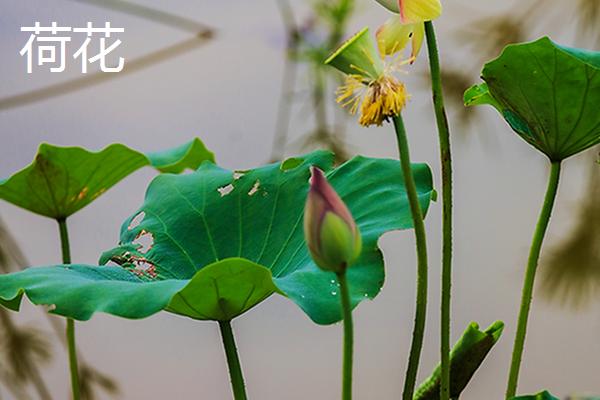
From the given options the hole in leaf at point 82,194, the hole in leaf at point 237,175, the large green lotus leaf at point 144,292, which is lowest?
the large green lotus leaf at point 144,292

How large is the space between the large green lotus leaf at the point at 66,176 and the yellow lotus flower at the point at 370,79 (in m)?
0.59

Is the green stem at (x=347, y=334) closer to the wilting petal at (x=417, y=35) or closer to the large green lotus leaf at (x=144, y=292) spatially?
the large green lotus leaf at (x=144, y=292)

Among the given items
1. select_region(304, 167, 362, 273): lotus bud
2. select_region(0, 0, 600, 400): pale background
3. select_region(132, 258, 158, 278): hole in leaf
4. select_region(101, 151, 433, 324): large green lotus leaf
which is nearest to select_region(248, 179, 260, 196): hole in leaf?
select_region(101, 151, 433, 324): large green lotus leaf

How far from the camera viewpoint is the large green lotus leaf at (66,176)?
1.22 metres

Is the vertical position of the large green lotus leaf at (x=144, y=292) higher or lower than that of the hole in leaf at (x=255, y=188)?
lower

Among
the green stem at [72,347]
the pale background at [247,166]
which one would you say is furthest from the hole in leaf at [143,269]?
the pale background at [247,166]

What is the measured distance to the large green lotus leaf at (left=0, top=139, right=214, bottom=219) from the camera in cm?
122

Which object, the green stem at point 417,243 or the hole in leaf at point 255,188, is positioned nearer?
the green stem at point 417,243

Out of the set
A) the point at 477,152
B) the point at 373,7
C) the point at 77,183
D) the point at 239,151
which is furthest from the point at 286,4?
the point at 77,183

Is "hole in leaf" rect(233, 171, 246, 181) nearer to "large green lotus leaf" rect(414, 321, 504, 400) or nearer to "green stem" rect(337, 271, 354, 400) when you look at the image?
"large green lotus leaf" rect(414, 321, 504, 400)

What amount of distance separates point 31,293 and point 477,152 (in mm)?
1722

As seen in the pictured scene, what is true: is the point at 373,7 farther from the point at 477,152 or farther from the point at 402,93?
the point at 402,93

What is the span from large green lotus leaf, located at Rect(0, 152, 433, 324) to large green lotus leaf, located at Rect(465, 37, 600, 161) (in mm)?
123

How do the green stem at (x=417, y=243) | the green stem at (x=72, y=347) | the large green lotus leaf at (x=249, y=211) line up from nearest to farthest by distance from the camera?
the green stem at (x=417, y=243) < the large green lotus leaf at (x=249, y=211) < the green stem at (x=72, y=347)
